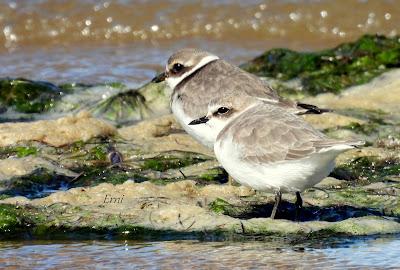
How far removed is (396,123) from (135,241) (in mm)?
3127

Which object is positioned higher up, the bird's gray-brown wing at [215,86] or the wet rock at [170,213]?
the bird's gray-brown wing at [215,86]

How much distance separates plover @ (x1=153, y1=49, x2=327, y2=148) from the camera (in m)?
6.69

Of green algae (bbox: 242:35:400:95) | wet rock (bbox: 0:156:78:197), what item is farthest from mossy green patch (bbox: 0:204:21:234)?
green algae (bbox: 242:35:400:95)

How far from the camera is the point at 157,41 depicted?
45.7 ft

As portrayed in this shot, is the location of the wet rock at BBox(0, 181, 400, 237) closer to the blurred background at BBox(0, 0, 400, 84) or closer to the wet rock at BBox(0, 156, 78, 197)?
the wet rock at BBox(0, 156, 78, 197)

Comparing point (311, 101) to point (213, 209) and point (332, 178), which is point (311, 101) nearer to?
point (332, 178)

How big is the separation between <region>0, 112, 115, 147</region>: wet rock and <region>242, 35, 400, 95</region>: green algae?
2.14m

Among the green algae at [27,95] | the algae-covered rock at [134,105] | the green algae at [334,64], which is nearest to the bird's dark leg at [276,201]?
the algae-covered rock at [134,105]

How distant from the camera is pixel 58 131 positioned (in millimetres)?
7512

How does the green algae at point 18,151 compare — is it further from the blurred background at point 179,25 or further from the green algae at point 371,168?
the blurred background at point 179,25

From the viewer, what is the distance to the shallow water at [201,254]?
16.0ft

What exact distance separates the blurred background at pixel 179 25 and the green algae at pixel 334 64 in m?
3.32

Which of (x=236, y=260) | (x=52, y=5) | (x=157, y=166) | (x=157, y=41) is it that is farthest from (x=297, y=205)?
(x=52, y=5)

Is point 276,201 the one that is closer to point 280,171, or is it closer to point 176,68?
point 280,171
